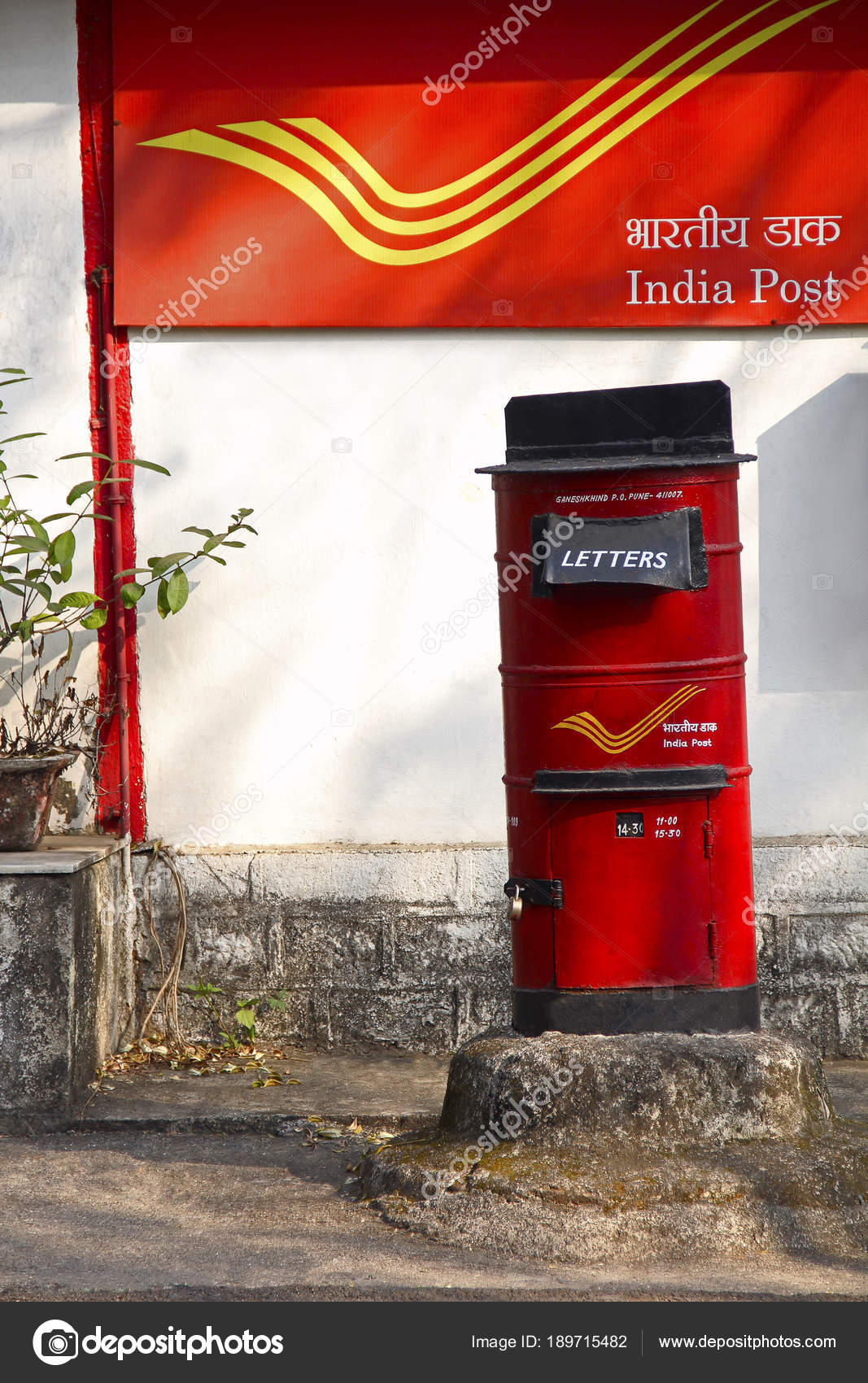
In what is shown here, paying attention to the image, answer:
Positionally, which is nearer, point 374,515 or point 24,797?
A: point 24,797

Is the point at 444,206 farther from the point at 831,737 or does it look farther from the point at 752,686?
the point at 831,737

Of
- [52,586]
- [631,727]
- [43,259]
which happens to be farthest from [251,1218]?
[43,259]

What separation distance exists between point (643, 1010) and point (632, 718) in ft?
2.81

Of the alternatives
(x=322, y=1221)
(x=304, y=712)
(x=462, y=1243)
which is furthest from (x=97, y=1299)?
(x=304, y=712)

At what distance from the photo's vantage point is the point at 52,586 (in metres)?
5.45

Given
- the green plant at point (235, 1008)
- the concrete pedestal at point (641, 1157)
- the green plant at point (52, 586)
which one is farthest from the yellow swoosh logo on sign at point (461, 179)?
the concrete pedestal at point (641, 1157)

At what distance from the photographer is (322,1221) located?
3.73 metres

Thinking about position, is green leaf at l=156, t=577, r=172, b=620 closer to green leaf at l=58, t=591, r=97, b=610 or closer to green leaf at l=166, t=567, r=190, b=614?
green leaf at l=166, t=567, r=190, b=614

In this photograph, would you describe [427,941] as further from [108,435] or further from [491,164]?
[491,164]

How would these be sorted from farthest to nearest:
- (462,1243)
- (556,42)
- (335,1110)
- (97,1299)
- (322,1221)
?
1. (556,42)
2. (335,1110)
3. (322,1221)
4. (462,1243)
5. (97,1299)

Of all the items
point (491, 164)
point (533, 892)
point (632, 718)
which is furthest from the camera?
point (491, 164)

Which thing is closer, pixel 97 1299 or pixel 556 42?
pixel 97 1299

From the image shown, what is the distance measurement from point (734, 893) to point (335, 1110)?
5.76ft

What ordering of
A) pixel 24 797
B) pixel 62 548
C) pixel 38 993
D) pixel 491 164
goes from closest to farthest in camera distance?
pixel 38 993 < pixel 62 548 < pixel 24 797 < pixel 491 164
